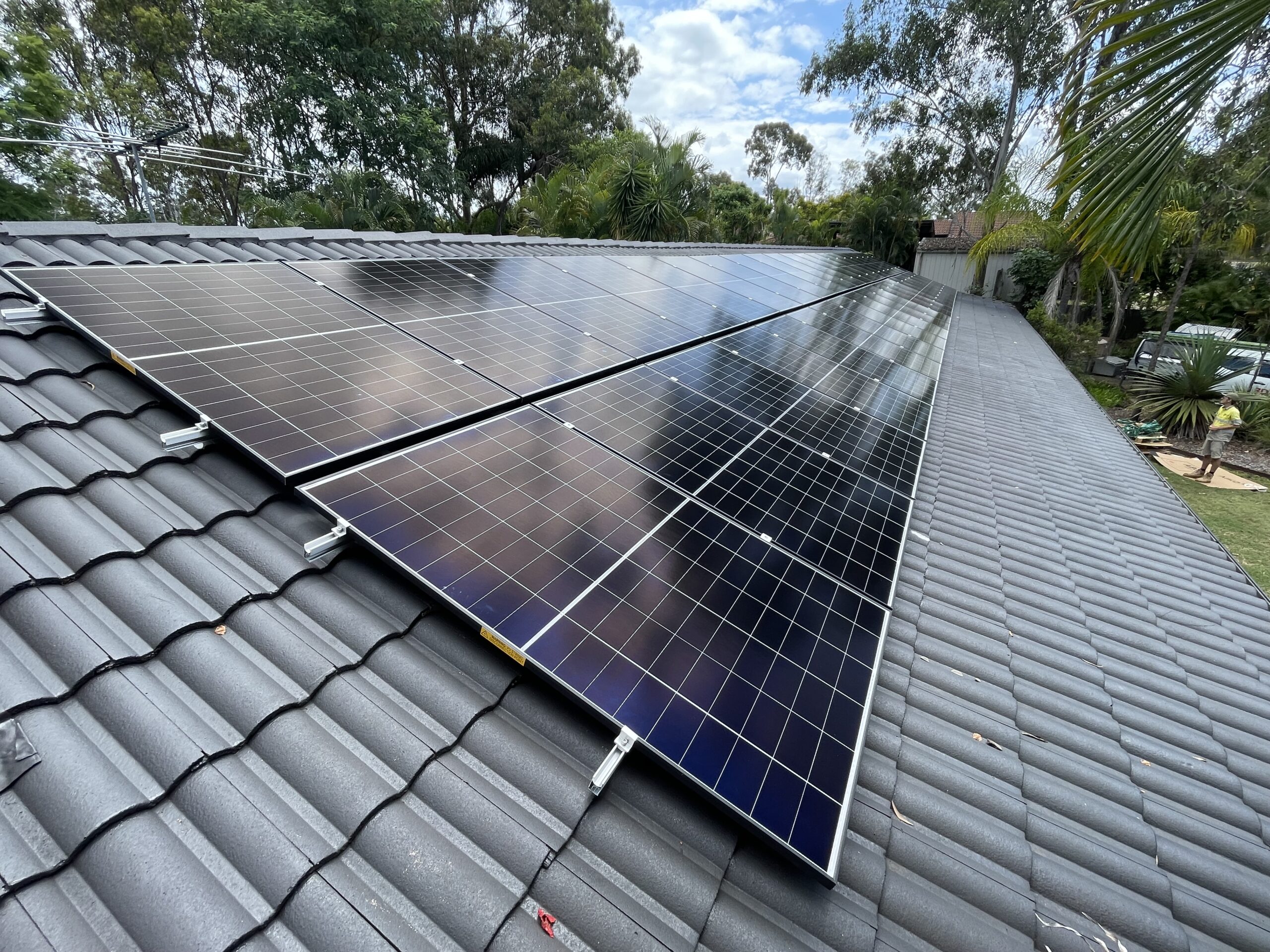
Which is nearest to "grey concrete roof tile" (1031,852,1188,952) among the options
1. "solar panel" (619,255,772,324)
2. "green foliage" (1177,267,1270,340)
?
"solar panel" (619,255,772,324)

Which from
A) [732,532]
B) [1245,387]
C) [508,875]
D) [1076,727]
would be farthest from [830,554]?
[1245,387]

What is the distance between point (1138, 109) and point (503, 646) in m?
4.00

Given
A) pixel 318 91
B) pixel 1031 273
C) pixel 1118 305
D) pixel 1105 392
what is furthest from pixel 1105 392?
pixel 318 91

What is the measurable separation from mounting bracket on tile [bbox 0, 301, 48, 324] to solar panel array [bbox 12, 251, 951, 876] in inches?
5.0

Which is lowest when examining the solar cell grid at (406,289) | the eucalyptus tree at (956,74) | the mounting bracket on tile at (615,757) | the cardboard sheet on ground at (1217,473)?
the cardboard sheet on ground at (1217,473)

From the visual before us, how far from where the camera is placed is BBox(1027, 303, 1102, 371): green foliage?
2158cm

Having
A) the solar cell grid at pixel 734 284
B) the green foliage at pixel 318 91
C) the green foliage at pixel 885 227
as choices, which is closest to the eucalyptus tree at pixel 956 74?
the green foliage at pixel 885 227

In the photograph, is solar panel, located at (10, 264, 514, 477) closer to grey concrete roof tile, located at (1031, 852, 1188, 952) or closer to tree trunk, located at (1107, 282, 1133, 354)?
grey concrete roof tile, located at (1031, 852, 1188, 952)

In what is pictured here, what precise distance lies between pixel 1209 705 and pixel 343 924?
5313 mm

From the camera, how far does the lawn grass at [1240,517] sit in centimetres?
1216

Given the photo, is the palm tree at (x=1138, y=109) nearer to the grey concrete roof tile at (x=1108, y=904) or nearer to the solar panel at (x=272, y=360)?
A: the grey concrete roof tile at (x=1108, y=904)

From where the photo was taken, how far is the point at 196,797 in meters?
1.69

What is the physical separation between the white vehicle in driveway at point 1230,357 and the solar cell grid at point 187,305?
25.2 metres

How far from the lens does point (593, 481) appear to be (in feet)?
10.4
